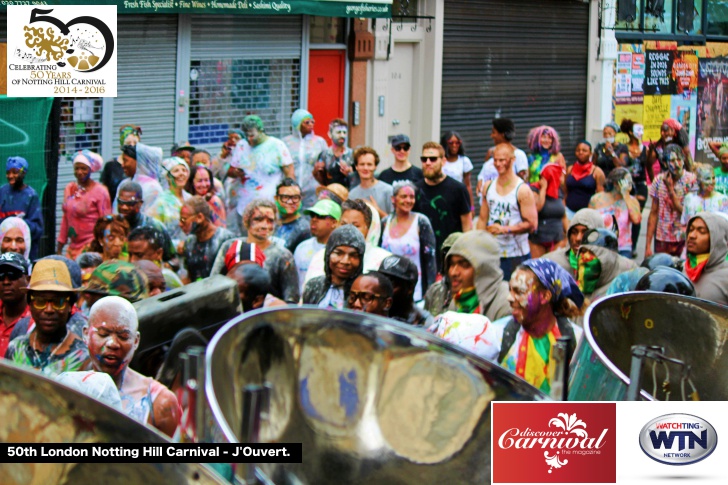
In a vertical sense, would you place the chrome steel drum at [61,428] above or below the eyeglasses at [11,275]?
below

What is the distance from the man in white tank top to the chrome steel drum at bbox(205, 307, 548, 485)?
4.77 metres

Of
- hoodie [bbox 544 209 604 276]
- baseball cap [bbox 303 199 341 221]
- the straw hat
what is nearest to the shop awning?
baseball cap [bbox 303 199 341 221]

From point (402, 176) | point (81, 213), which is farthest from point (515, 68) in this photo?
point (81, 213)

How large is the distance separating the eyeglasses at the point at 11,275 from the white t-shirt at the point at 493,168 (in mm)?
4785

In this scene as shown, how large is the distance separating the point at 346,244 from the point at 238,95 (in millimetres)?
7431

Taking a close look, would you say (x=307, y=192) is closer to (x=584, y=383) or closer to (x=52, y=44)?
(x=52, y=44)

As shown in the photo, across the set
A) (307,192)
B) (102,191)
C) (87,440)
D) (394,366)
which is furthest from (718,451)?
(307,192)

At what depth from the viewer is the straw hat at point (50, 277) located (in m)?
5.09

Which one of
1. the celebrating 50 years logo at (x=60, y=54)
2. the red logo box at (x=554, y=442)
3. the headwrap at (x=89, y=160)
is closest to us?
the red logo box at (x=554, y=442)

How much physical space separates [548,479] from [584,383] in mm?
339

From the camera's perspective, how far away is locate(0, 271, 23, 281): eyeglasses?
18.2 feet

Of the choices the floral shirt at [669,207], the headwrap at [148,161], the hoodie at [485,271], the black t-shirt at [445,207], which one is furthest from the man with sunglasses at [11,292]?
the floral shirt at [669,207]

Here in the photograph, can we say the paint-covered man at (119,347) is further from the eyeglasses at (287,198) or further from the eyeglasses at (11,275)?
the eyeglasses at (287,198)

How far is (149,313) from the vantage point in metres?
4.30
